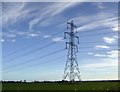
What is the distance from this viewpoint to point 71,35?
69438mm

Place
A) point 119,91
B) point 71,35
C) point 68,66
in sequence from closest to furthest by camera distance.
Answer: point 119,91 → point 71,35 → point 68,66

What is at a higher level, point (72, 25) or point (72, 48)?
point (72, 25)

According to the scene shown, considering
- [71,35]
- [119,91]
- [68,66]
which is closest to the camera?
[119,91]

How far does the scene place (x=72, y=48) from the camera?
7000 cm

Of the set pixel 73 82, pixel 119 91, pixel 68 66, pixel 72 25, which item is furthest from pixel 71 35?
pixel 119 91

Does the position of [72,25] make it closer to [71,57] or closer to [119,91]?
[71,57]

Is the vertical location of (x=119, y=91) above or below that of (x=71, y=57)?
below

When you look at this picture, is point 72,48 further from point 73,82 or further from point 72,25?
point 73,82

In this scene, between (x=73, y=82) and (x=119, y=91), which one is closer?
(x=119, y=91)

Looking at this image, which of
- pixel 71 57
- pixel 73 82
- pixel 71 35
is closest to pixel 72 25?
pixel 71 35

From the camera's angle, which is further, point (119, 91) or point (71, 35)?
point (71, 35)

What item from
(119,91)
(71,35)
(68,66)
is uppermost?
(71,35)

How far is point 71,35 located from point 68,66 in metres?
9.22

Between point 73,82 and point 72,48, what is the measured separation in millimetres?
20753
